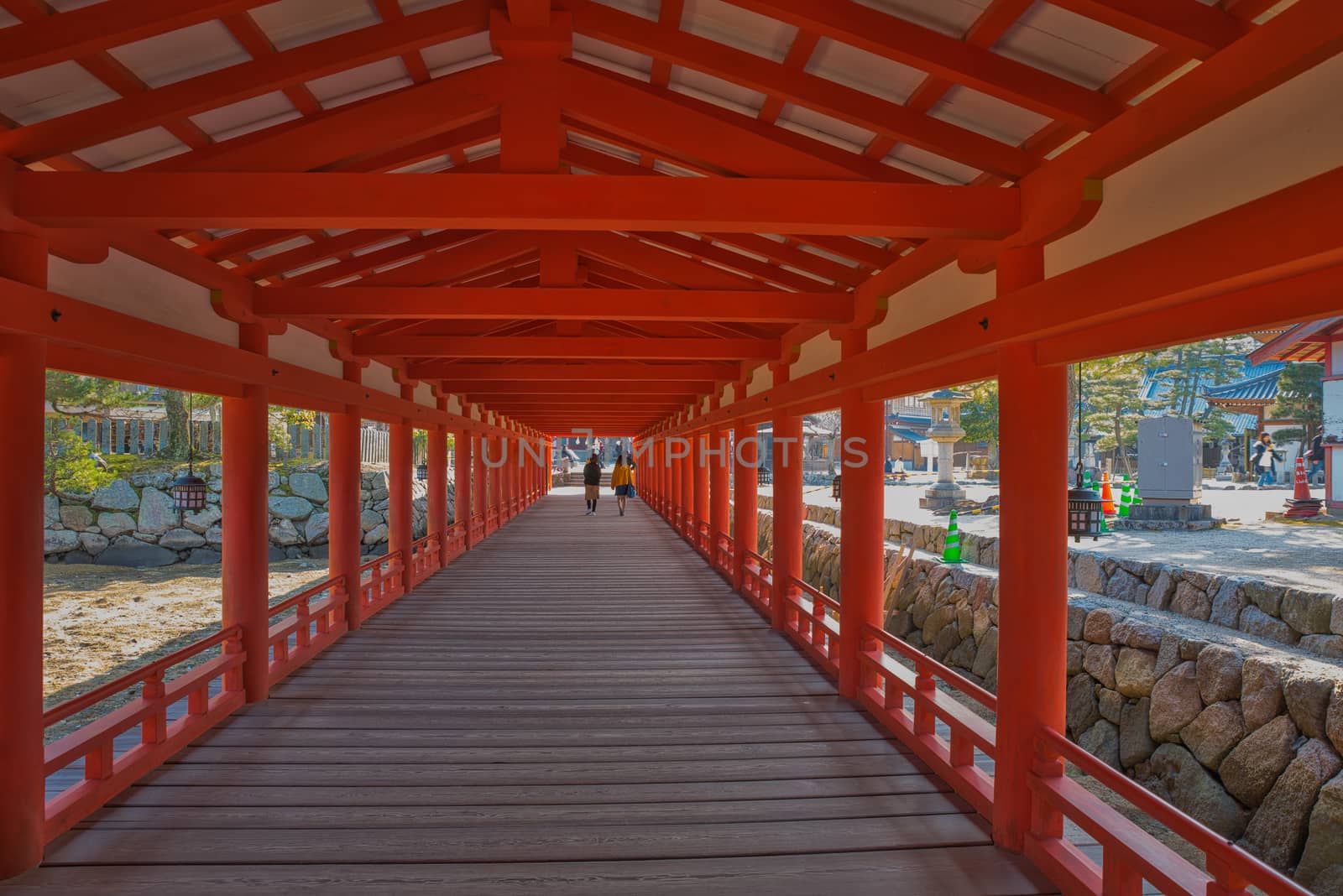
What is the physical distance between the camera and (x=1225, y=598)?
724 centimetres

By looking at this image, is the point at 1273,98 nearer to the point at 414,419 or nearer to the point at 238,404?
the point at 238,404

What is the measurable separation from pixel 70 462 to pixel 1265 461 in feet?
97.5

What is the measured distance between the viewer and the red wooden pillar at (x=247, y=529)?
5.34m

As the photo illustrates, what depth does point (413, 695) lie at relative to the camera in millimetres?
5551

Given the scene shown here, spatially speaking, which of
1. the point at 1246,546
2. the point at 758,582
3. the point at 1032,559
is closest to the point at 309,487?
the point at 758,582

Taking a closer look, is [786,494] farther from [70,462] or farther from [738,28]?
[70,462]

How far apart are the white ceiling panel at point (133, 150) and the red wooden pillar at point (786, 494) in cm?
550

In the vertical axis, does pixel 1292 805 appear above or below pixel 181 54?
below

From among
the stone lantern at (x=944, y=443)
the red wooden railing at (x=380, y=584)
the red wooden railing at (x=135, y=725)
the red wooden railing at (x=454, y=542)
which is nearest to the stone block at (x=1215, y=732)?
the red wooden railing at (x=135, y=725)

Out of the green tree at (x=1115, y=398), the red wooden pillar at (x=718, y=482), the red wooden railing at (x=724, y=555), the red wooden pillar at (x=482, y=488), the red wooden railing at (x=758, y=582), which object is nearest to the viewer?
the red wooden railing at (x=758, y=582)

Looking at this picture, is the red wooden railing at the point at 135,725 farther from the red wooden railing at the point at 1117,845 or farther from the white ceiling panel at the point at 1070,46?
the white ceiling panel at the point at 1070,46

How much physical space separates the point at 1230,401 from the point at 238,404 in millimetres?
24545

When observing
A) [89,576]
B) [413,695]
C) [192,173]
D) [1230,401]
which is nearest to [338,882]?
[413,695]

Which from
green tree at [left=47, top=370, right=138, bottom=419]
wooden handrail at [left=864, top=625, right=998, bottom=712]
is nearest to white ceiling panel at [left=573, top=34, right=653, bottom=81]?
wooden handrail at [left=864, top=625, right=998, bottom=712]
